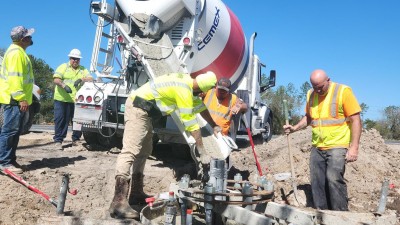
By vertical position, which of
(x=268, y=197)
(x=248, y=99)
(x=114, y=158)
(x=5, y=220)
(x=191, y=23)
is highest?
(x=191, y=23)

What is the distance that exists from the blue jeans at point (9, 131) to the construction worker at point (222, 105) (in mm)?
2583

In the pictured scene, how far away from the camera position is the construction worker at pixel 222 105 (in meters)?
6.11

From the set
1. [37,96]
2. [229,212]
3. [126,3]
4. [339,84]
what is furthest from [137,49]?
[229,212]

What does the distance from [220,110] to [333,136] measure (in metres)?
1.86

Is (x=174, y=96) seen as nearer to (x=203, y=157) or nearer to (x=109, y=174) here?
(x=203, y=157)

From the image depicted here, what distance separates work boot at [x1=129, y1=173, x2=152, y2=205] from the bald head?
229 centimetres

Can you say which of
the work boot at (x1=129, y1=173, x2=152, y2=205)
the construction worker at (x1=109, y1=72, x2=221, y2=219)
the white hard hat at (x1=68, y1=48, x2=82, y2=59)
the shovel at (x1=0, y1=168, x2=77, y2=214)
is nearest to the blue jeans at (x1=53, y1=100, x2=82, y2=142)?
the white hard hat at (x1=68, y1=48, x2=82, y2=59)

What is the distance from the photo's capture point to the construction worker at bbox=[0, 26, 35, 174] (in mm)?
5340

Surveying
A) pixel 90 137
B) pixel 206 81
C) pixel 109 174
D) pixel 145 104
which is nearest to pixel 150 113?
pixel 145 104

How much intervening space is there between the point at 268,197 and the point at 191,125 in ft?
3.49

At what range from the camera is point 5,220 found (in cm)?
449

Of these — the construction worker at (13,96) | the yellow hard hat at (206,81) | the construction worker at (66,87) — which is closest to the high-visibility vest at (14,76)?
the construction worker at (13,96)

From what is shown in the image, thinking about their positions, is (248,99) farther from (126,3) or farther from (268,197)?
(268,197)

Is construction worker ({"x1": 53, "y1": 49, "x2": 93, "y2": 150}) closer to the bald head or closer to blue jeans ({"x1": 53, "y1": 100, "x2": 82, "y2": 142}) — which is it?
blue jeans ({"x1": 53, "y1": 100, "x2": 82, "y2": 142})
